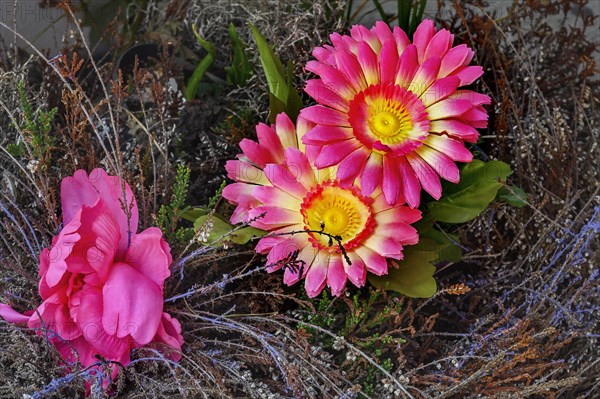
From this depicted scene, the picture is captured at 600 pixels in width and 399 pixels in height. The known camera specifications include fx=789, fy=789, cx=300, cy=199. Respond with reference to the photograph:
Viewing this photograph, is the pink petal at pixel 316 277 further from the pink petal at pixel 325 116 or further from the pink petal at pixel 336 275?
the pink petal at pixel 325 116

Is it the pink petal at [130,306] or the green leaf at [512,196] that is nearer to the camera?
the pink petal at [130,306]

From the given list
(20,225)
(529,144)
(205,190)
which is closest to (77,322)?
(20,225)

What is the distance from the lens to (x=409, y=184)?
0.64 m

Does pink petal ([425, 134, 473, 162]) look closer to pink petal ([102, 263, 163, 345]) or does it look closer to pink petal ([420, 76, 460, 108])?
pink petal ([420, 76, 460, 108])

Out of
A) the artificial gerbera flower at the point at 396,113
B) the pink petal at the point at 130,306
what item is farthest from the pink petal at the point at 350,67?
the pink petal at the point at 130,306

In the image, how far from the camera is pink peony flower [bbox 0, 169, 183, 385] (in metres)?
0.60

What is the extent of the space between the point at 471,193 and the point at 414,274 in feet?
0.29

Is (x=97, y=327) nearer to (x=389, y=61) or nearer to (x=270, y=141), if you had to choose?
(x=270, y=141)

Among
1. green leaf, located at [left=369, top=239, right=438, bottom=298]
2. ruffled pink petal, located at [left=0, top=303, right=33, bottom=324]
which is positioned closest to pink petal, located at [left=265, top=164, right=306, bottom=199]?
green leaf, located at [left=369, top=239, right=438, bottom=298]

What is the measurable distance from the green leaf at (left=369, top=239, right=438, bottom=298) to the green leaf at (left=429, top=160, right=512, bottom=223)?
0.03 meters

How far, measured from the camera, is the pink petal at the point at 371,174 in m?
0.64

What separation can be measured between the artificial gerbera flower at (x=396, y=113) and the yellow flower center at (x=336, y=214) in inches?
1.1

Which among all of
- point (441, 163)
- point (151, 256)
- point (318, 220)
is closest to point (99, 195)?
point (151, 256)

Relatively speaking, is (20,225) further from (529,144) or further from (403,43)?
(529,144)
